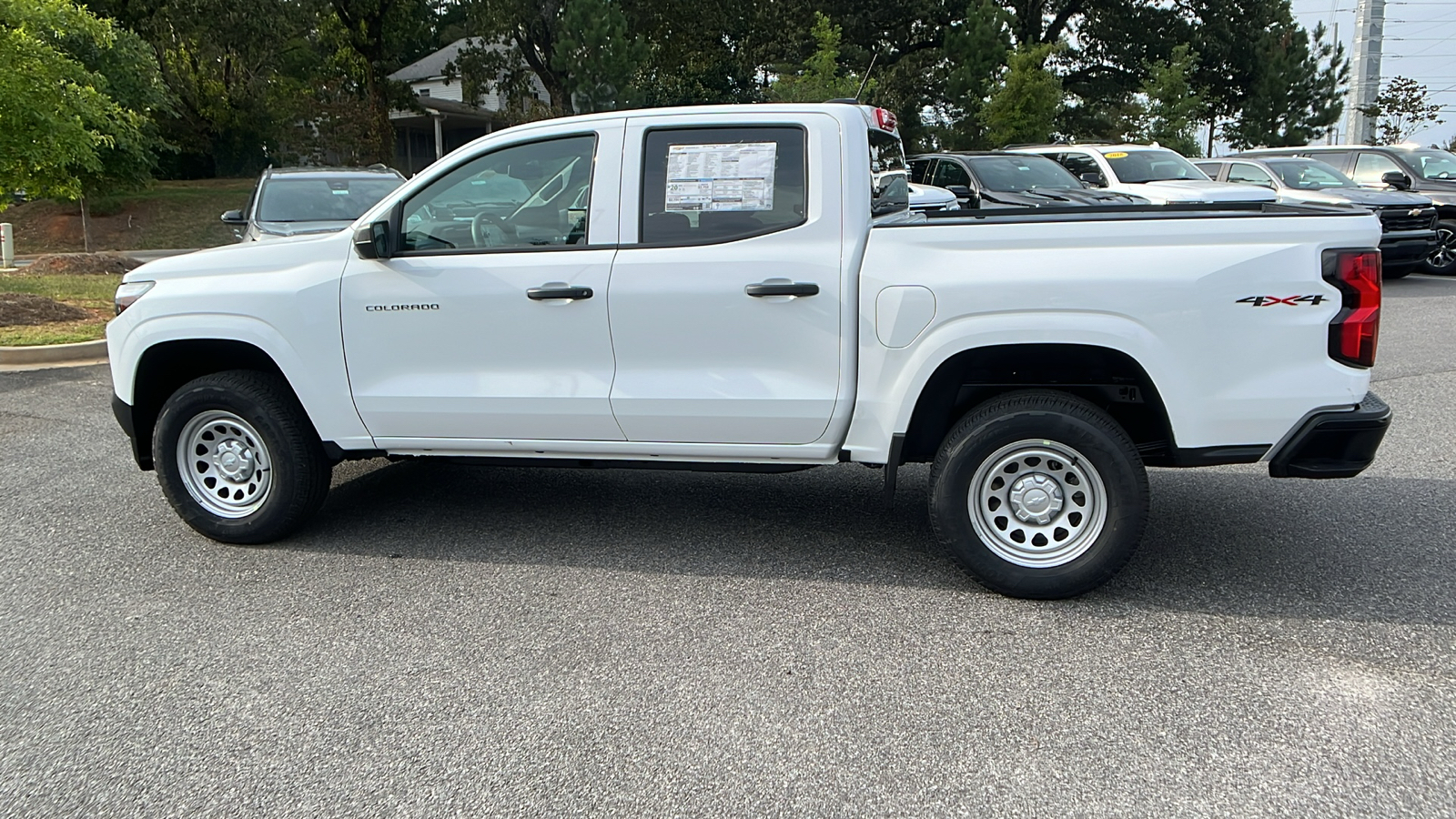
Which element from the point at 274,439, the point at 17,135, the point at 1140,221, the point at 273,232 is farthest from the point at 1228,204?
the point at 17,135

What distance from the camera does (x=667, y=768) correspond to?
10.4 feet

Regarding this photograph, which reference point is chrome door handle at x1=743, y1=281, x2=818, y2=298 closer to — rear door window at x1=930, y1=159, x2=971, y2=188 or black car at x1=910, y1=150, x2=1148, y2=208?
black car at x1=910, y1=150, x2=1148, y2=208

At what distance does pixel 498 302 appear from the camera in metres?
4.62

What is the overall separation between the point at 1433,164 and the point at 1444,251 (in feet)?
4.27

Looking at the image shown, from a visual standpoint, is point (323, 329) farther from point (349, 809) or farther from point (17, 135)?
point (17, 135)

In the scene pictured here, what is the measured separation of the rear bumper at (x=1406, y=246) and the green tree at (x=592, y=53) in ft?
67.3

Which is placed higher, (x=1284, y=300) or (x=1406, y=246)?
(x=1284, y=300)

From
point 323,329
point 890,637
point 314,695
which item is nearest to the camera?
point 314,695

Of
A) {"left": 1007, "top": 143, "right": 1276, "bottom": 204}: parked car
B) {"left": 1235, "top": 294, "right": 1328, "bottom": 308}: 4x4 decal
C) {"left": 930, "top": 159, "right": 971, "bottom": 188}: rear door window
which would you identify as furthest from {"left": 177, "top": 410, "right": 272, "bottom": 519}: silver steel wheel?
→ {"left": 1007, "top": 143, "right": 1276, "bottom": 204}: parked car

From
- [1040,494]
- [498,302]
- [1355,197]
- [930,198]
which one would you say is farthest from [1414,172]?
[498,302]

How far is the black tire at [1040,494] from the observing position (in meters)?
4.15

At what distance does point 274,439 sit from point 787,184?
2569 millimetres

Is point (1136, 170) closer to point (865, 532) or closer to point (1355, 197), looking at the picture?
point (1355, 197)

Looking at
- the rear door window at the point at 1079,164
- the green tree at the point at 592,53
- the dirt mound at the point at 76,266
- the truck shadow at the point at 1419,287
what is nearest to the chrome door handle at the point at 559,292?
the truck shadow at the point at 1419,287
